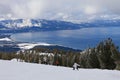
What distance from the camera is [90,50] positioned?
68.2 metres

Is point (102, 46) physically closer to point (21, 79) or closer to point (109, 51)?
point (109, 51)

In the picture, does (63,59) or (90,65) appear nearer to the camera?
(90,65)

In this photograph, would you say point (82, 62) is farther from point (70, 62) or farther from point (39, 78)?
point (39, 78)

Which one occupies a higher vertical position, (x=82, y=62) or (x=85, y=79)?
(x=85, y=79)

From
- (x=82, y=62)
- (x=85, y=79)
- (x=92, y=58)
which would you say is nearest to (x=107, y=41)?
(x=92, y=58)

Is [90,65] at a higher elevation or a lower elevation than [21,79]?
lower

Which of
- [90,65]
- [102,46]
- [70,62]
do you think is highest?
[102,46]

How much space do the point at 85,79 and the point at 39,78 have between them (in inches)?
104

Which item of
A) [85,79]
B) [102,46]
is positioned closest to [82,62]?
[102,46]

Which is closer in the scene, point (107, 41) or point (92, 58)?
point (107, 41)

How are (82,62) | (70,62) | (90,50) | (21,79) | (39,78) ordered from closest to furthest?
(21,79) → (39,78) → (90,50) → (82,62) → (70,62)

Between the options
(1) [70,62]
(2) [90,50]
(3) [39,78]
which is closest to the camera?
(3) [39,78]

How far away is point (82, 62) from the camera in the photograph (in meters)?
76.2

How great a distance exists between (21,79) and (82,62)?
61345mm
